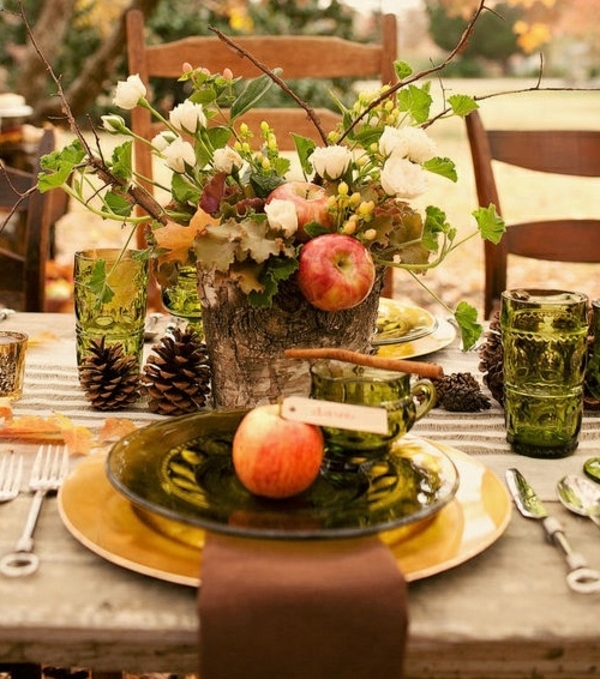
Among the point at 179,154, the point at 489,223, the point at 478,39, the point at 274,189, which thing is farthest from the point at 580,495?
the point at 478,39

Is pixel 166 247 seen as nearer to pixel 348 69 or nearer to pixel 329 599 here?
pixel 329 599

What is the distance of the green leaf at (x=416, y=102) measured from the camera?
3.46 feet

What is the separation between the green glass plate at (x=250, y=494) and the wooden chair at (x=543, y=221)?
3.55 feet

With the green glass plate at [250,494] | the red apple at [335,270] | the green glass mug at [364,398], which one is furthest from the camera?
the red apple at [335,270]

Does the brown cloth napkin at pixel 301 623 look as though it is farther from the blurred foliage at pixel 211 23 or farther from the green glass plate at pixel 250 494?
the blurred foliage at pixel 211 23

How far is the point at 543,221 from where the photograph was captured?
199 centimetres

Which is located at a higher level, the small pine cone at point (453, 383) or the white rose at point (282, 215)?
the white rose at point (282, 215)

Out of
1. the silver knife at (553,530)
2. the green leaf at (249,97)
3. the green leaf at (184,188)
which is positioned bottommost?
the silver knife at (553,530)

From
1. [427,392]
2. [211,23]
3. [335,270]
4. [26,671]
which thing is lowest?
[26,671]

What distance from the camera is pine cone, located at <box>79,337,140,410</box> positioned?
1203mm

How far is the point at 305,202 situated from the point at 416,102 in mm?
169

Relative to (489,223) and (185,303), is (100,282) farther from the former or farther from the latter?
(489,223)

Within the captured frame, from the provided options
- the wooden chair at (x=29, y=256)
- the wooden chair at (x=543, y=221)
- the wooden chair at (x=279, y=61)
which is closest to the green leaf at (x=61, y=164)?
the wooden chair at (x=29, y=256)

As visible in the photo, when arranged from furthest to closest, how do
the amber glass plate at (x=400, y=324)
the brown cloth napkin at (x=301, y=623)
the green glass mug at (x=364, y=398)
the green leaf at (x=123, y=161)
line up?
the amber glass plate at (x=400, y=324)
the green leaf at (x=123, y=161)
the green glass mug at (x=364, y=398)
the brown cloth napkin at (x=301, y=623)
